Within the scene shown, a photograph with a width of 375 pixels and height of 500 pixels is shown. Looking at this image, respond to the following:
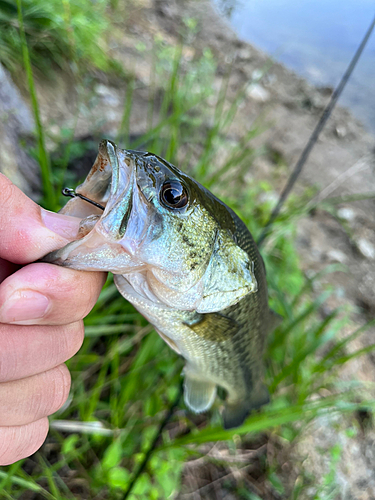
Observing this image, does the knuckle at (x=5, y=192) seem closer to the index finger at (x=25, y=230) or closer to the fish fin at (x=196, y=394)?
the index finger at (x=25, y=230)

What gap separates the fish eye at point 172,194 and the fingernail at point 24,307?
0.33 meters

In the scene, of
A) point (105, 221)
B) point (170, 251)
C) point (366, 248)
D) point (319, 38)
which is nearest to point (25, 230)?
point (105, 221)

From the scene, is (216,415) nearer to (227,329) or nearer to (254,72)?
(227,329)

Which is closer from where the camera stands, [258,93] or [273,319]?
[273,319]

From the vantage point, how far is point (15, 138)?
80.8 inches

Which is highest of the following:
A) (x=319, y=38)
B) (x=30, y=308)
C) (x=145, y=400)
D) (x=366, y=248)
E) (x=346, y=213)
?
(x=319, y=38)

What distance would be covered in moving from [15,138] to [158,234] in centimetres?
176

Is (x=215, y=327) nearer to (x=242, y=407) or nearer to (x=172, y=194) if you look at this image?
(x=172, y=194)

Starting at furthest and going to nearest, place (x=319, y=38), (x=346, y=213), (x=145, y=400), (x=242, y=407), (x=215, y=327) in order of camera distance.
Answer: (x=319, y=38), (x=346, y=213), (x=145, y=400), (x=242, y=407), (x=215, y=327)

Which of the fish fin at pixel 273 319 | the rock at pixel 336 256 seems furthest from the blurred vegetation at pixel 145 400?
the rock at pixel 336 256

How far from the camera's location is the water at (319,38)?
5.98 m

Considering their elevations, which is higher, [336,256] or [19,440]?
[19,440]

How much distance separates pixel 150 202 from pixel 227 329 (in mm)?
470

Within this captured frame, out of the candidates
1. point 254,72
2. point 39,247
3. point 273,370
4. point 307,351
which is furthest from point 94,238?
point 254,72
